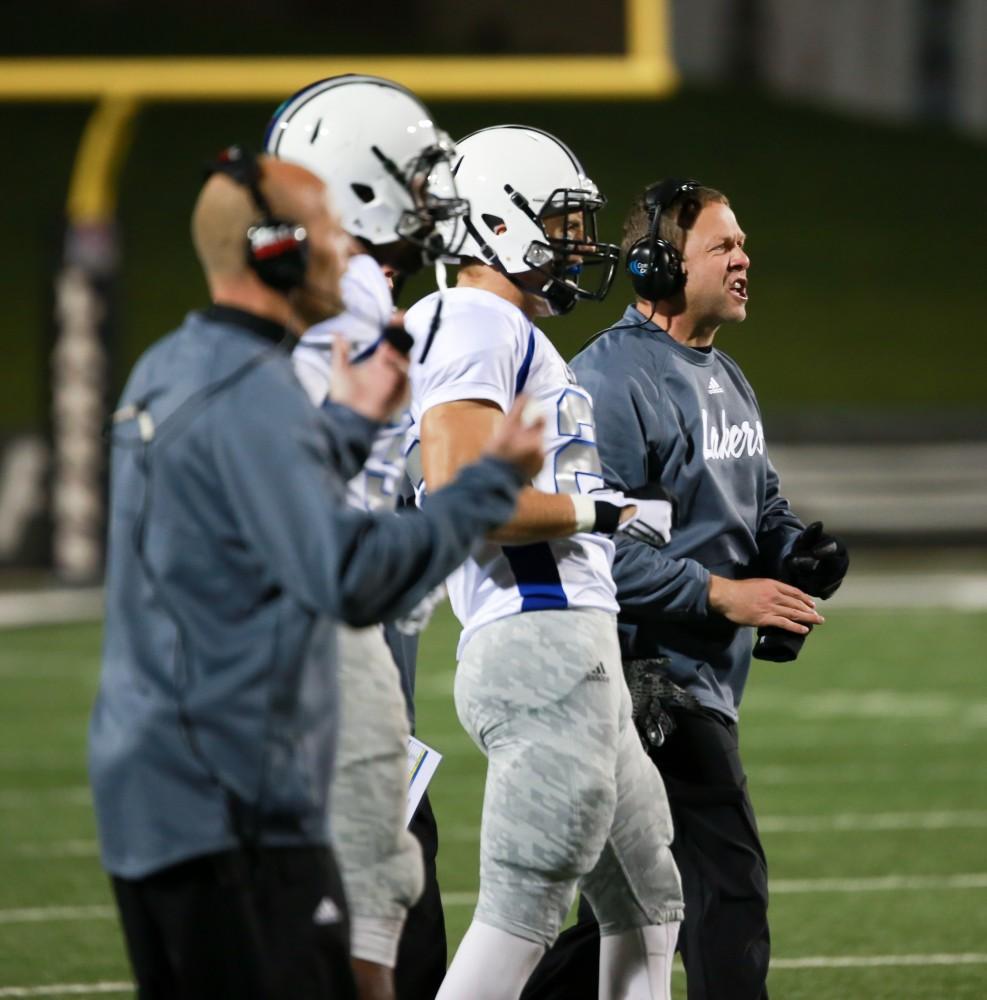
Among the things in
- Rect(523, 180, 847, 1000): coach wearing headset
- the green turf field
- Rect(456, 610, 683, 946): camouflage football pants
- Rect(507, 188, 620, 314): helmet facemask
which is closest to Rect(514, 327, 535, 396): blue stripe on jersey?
Rect(507, 188, 620, 314): helmet facemask

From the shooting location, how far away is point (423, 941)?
390cm

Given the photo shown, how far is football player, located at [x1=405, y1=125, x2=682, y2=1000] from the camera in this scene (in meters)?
3.37

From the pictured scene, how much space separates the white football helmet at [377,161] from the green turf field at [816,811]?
2454 mm

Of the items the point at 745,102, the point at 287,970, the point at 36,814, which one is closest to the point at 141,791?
the point at 287,970

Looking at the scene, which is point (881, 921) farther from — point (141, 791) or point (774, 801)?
point (141, 791)

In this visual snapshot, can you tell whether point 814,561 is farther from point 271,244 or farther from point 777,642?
point 271,244

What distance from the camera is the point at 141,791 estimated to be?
2.52 meters

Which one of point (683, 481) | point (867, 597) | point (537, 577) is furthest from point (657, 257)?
point (867, 597)

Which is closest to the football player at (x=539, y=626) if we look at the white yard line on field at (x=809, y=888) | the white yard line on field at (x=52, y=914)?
the white yard line on field at (x=809, y=888)

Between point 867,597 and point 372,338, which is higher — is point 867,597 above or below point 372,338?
below

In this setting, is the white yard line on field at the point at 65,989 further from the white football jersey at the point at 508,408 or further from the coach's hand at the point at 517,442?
the coach's hand at the point at 517,442

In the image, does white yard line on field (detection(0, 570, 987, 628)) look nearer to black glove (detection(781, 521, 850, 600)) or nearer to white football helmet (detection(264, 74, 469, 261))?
black glove (detection(781, 521, 850, 600))

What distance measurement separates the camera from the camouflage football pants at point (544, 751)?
11.1 feet

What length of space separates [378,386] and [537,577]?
906mm
